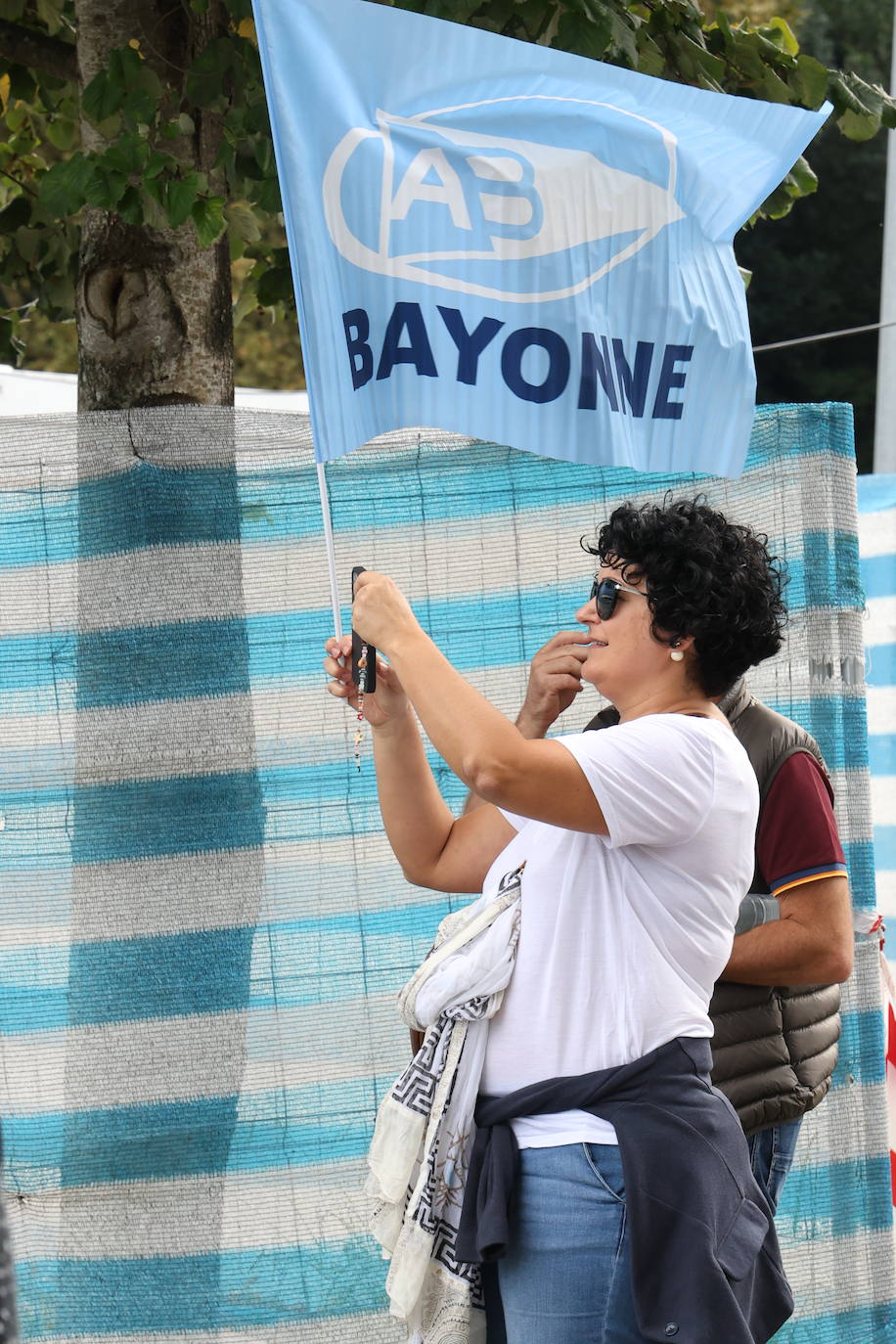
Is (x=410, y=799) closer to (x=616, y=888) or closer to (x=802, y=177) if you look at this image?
(x=616, y=888)

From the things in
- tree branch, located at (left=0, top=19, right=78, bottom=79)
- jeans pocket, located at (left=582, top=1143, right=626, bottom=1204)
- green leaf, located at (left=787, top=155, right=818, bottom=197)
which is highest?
tree branch, located at (left=0, top=19, right=78, bottom=79)

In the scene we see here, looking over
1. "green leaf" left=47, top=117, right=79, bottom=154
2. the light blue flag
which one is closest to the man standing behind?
the light blue flag

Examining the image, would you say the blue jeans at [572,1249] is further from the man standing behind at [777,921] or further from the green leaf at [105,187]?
the green leaf at [105,187]

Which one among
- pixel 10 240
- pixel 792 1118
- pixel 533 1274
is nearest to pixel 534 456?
pixel 792 1118

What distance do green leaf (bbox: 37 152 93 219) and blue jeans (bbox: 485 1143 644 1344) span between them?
7.09 ft

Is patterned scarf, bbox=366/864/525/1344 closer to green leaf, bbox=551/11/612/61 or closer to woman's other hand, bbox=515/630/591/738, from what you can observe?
woman's other hand, bbox=515/630/591/738

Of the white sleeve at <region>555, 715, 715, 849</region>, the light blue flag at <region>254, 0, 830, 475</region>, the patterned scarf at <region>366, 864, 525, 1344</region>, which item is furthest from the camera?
the light blue flag at <region>254, 0, 830, 475</region>

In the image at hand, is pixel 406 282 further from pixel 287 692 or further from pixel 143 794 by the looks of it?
pixel 143 794

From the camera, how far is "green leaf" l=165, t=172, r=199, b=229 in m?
3.03

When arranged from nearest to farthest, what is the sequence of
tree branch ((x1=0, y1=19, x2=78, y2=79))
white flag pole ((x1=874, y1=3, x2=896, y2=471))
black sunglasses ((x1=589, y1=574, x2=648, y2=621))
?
black sunglasses ((x1=589, y1=574, x2=648, y2=621)) → tree branch ((x1=0, y1=19, x2=78, y2=79)) → white flag pole ((x1=874, y1=3, x2=896, y2=471))

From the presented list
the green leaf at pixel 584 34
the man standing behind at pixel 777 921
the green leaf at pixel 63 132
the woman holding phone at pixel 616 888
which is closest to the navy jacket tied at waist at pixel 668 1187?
the woman holding phone at pixel 616 888

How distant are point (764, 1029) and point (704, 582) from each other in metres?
1.01

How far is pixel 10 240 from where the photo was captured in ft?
15.3

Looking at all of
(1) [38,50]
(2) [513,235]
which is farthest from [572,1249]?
(1) [38,50]
